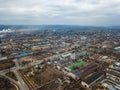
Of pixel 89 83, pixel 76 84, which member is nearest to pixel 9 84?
pixel 76 84

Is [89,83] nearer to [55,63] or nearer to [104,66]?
[104,66]

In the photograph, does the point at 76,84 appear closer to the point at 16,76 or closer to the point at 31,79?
the point at 31,79

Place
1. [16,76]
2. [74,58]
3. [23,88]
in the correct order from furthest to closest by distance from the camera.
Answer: [74,58]
[16,76]
[23,88]

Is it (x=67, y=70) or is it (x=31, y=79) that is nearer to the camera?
(x=31, y=79)

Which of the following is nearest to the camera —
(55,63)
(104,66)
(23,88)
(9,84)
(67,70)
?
(23,88)

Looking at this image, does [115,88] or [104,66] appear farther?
[104,66]

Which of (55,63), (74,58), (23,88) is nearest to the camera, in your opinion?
(23,88)

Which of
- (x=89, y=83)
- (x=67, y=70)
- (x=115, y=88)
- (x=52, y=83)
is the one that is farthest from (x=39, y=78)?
(x=115, y=88)

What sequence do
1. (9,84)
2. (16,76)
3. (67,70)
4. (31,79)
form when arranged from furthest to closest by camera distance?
(67,70) < (16,76) < (31,79) < (9,84)
